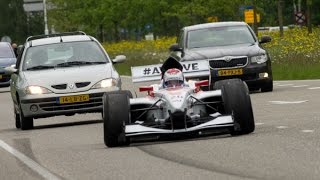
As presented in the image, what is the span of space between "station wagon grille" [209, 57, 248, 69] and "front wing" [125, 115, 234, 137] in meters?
11.2

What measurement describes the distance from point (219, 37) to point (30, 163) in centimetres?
1425

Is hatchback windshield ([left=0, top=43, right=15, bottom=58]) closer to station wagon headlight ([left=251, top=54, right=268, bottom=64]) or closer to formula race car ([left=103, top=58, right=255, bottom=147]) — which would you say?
station wagon headlight ([left=251, top=54, right=268, bottom=64])

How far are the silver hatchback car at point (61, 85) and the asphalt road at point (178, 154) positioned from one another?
0.48 m

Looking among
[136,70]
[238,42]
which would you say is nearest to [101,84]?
[136,70]

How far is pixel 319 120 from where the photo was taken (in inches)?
653

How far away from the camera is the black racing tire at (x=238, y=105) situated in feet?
47.5

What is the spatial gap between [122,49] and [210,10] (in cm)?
1285

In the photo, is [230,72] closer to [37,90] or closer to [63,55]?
[63,55]

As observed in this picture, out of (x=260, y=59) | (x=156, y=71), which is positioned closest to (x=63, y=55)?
(x=156, y=71)

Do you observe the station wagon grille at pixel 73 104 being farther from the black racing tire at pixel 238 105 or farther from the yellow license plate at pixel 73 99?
the black racing tire at pixel 238 105

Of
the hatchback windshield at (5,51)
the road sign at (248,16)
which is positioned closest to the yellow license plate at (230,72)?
the hatchback windshield at (5,51)

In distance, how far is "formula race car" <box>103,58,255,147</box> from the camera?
1445cm

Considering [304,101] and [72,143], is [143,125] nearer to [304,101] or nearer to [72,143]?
[72,143]

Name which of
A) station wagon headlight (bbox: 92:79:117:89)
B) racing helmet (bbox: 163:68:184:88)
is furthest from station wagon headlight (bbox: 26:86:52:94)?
racing helmet (bbox: 163:68:184:88)
